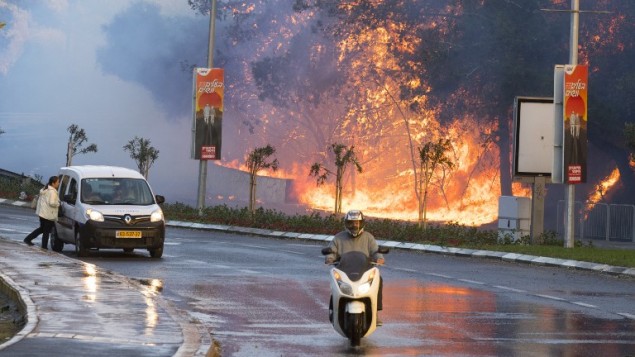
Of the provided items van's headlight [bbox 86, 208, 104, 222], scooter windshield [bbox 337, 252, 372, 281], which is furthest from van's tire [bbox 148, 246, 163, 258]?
scooter windshield [bbox 337, 252, 372, 281]

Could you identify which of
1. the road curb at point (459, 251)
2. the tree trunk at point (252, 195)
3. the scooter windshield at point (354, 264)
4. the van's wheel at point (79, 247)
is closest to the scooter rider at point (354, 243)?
the scooter windshield at point (354, 264)

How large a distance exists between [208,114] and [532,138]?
1304 cm

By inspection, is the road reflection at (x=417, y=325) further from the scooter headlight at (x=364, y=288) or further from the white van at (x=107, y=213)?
the white van at (x=107, y=213)

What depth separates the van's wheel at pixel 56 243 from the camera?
106 ft

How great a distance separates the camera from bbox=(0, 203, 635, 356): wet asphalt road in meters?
16.1

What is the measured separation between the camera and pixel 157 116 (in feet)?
286

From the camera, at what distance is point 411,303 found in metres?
21.2

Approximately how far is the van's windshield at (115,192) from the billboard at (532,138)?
11719 mm

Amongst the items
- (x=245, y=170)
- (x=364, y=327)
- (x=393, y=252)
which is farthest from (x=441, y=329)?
(x=245, y=170)

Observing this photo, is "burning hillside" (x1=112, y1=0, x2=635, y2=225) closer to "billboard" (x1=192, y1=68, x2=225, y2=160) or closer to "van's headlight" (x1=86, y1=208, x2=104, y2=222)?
"billboard" (x1=192, y1=68, x2=225, y2=160)

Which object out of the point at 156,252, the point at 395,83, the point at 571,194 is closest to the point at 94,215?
the point at 156,252

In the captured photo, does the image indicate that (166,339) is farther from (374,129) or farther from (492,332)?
(374,129)

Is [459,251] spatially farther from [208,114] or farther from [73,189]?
[208,114]

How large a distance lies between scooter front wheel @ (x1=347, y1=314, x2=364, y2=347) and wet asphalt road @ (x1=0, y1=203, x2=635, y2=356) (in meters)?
0.15
